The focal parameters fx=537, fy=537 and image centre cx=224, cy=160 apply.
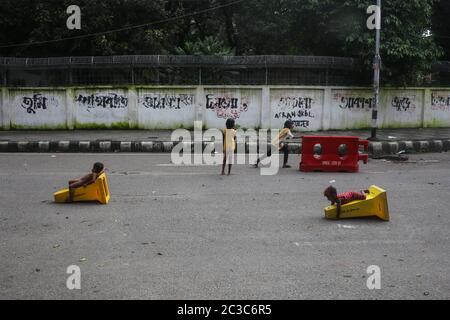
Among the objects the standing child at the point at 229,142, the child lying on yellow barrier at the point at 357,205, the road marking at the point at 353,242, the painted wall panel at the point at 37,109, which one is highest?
the painted wall panel at the point at 37,109

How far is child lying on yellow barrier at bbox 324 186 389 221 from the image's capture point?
7273mm

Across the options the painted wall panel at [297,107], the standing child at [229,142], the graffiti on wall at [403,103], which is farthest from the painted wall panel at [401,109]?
the standing child at [229,142]

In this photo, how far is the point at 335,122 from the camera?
20.2 meters

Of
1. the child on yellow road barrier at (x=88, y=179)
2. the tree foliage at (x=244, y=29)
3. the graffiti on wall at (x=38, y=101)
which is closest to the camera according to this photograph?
the child on yellow road barrier at (x=88, y=179)

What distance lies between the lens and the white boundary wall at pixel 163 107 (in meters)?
19.6

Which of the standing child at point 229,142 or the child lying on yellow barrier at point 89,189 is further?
the standing child at point 229,142

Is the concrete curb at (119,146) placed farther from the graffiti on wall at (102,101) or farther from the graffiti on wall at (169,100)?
the graffiti on wall at (102,101)

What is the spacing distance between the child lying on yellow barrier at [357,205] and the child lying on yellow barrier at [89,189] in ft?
11.3

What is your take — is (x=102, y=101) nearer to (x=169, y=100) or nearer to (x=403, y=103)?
(x=169, y=100)

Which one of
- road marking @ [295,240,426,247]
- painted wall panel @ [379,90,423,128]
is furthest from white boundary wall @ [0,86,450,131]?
road marking @ [295,240,426,247]

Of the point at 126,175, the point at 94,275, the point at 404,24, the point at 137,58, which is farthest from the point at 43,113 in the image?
the point at 94,275

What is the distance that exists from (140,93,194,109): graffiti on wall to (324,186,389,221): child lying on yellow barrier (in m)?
12.8

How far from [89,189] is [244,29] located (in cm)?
1942

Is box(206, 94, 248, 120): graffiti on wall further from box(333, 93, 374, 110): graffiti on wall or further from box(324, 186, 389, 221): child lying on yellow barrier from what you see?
box(324, 186, 389, 221): child lying on yellow barrier
